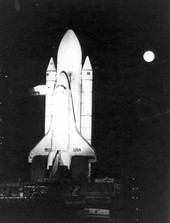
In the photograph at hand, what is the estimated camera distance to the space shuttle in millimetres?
25125

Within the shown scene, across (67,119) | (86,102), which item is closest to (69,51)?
(86,102)

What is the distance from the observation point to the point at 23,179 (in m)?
26.5

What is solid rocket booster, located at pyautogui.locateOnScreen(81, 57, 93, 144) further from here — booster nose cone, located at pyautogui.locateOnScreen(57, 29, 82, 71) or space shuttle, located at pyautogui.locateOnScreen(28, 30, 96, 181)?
booster nose cone, located at pyautogui.locateOnScreen(57, 29, 82, 71)

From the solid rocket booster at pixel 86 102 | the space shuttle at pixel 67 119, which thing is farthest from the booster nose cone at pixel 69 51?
the solid rocket booster at pixel 86 102

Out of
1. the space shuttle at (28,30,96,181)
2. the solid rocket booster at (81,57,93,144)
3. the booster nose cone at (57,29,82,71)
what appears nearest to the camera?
the space shuttle at (28,30,96,181)

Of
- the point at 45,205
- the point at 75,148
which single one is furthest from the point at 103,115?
the point at 45,205

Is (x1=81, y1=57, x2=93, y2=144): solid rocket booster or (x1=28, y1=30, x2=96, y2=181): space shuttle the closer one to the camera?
(x1=28, y1=30, x2=96, y2=181): space shuttle

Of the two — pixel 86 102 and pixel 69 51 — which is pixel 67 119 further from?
pixel 69 51

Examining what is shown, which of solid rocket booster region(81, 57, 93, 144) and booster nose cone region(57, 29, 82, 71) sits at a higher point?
booster nose cone region(57, 29, 82, 71)

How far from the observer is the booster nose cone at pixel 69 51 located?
26.7 meters

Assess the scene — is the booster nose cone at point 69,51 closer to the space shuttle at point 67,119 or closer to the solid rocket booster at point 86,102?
the space shuttle at point 67,119

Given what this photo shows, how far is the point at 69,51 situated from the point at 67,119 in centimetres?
411

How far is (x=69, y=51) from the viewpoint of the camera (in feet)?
87.3

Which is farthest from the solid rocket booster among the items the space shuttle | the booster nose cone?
the booster nose cone
